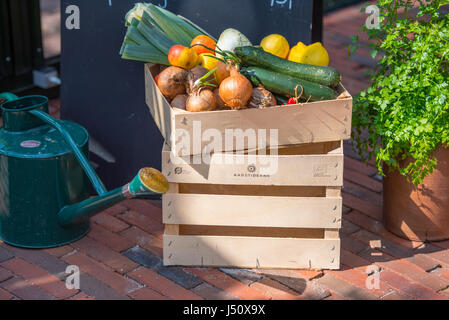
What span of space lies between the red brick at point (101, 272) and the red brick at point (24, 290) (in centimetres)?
24

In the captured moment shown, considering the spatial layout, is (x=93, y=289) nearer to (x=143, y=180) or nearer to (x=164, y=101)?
(x=143, y=180)

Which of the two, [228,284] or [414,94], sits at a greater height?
[414,94]

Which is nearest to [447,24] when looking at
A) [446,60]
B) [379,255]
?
[446,60]

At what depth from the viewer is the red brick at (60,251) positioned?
3484 mm

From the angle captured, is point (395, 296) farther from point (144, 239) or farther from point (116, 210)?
point (116, 210)

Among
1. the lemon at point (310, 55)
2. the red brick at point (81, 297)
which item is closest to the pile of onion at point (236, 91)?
the lemon at point (310, 55)

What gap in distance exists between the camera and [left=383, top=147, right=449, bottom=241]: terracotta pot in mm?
3461

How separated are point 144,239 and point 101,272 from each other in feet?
1.18

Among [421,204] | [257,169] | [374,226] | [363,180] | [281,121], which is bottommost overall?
[374,226]

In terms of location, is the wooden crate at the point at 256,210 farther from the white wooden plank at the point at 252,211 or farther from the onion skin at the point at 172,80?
the onion skin at the point at 172,80

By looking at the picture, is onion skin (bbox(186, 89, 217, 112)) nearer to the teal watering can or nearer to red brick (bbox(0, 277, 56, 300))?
the teal watering can

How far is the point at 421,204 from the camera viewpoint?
3.53m

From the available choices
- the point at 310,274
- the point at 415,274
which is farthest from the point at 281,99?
the point at 415,274

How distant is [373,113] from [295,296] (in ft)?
3.34
